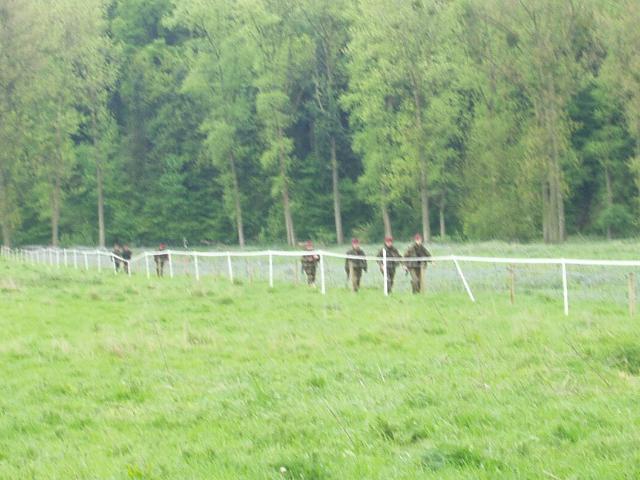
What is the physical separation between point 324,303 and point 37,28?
46.7 metres

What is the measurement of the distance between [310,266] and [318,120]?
41.3 meters

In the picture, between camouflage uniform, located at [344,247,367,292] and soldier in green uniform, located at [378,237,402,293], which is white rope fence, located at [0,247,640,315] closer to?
soldier in green uniform, located at [378,237,402,293]

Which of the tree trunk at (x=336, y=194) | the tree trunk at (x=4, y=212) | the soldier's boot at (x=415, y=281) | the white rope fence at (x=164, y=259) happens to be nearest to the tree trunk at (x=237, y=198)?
the tree trunk at (x=336, y=194)

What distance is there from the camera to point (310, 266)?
30.1m

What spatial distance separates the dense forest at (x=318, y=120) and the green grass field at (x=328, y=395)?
36.0 meters

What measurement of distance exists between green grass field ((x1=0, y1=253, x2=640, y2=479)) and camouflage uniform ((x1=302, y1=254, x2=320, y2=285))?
9264 millimetres

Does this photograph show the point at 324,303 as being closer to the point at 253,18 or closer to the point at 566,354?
the point at 566,354

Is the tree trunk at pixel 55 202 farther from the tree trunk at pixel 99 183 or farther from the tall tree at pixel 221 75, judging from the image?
the tall tree at pixel 221 75

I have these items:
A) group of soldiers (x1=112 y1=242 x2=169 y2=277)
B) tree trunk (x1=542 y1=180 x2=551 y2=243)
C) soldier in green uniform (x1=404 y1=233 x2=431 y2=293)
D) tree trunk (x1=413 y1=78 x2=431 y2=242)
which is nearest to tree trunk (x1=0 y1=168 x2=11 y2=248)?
group of soldiers (x1=112 y1=242 x2=169 y2=277)

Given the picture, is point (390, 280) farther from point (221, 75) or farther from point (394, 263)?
point (221, 75)

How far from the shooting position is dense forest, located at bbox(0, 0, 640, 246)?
2151 inches

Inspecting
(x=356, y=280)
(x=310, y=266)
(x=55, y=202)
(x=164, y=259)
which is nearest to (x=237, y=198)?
(x=55, y=202)

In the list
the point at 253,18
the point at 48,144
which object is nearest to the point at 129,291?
the point at 253,18

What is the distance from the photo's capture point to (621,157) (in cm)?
6106
